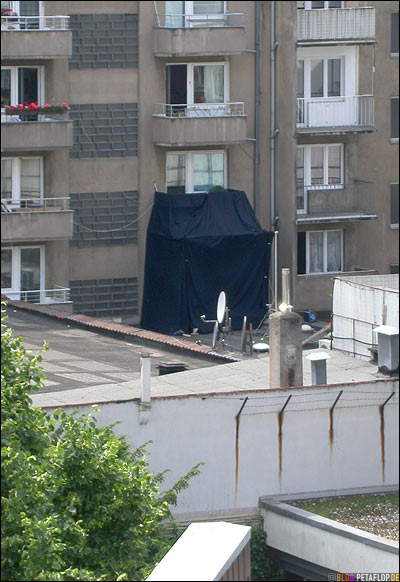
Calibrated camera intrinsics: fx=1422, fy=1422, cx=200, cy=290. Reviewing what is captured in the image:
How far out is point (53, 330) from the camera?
2869cm

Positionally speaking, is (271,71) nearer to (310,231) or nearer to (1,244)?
(310,231)

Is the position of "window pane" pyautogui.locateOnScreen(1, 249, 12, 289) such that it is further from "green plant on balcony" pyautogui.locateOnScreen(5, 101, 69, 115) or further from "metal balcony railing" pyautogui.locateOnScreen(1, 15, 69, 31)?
A: "metal balcony railing" pyautogui.locateOnScreen(1, 15, 69, 31)

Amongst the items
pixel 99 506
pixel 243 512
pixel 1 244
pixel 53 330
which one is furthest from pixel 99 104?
pixel 99 506

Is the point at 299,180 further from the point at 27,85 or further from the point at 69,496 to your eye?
the point at 69,496

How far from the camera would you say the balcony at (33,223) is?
122 feet

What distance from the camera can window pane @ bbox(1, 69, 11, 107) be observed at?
3781 cm

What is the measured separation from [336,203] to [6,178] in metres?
9.78

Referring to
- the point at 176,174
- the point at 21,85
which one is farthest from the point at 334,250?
the point at 21,85

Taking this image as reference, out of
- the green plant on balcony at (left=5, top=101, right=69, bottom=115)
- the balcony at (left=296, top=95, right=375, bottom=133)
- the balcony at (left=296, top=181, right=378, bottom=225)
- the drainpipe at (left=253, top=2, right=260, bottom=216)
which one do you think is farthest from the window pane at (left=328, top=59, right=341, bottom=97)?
the green plant on balcony at (left=5, top=101, right=69, bottom=115)

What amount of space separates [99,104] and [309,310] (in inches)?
330

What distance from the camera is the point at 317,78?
41156mm

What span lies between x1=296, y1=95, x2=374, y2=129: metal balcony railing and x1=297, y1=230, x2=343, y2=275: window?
3.23m

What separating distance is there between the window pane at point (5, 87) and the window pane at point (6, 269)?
398 centimetres

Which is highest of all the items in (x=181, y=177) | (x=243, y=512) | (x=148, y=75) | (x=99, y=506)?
(x=148, y=75)
